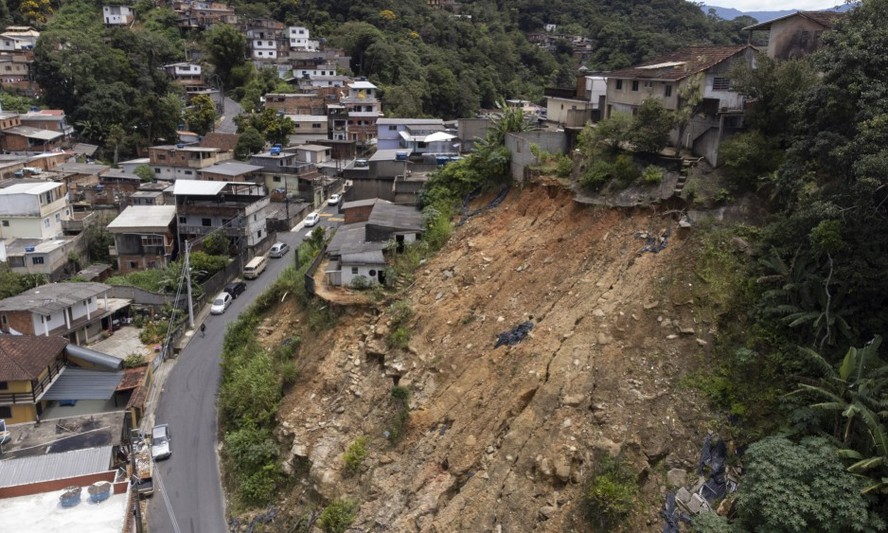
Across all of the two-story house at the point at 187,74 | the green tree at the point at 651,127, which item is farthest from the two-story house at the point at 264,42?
the green tree at the point at 651,127

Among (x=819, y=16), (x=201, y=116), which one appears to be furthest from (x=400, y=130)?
(x=819, y=16)

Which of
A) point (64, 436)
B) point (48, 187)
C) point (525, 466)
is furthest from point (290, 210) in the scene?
point (525, 466)

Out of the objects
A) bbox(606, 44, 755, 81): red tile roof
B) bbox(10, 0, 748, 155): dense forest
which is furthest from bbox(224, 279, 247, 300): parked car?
bbox(10, 0, 748, 155): dense forest

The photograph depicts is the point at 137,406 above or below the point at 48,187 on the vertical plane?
below

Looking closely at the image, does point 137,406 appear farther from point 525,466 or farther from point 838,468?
point 838,468

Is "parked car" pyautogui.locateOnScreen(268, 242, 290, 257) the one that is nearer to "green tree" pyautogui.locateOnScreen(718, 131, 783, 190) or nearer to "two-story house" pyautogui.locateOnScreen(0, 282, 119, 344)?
"two-story house" pyautogui.locateOnScreen(0, 282, 119, 344)

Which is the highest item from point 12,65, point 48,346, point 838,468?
point 12,65
